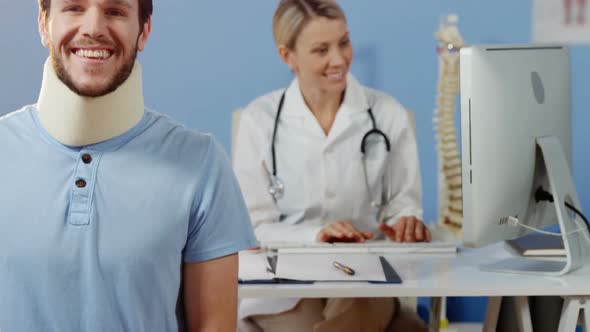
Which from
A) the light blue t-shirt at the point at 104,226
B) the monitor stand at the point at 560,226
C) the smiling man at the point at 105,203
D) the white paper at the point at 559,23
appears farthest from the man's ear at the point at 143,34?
the white paper at the point at 559,23

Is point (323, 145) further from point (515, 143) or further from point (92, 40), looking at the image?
point (92, 40)

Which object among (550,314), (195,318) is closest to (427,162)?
(550,314)

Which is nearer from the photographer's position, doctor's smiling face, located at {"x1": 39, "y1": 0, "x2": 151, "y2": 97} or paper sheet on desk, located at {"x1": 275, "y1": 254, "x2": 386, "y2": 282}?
doctor's smiling face, located at {"x1": 39, "y1": 0, "x2": 151, "y2": 97}

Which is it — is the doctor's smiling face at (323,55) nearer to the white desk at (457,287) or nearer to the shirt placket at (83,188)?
the white desk at (457,287)

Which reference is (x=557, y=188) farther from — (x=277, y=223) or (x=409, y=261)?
(x=277, y=223)

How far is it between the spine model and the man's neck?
204 cm

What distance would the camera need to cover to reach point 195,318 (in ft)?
4.35

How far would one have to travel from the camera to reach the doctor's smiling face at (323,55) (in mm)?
2846

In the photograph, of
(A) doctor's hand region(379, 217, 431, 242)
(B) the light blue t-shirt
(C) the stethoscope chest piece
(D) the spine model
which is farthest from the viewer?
(D) the spine model

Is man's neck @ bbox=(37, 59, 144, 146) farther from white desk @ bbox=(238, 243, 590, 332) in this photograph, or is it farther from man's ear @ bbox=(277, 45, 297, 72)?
man's ear @ bbox=(277, 45, 297, 72)

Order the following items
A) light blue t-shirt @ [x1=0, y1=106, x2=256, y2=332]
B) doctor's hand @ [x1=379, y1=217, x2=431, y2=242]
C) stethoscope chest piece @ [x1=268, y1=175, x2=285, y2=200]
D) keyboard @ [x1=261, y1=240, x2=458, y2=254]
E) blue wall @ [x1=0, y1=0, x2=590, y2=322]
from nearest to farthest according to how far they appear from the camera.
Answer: light blue t-shirt @ [x1=0, y1=106, x2=256, y2=332], keyboard @ [x1=261, y1=240, x2=458, y2=254], doctor's hand @ [x1=379, y1=217, x2=431, y2=242], stethoscope chest piece @ [x1=268, y1=175, x2=285, y2=200], blue wall @ [x1=0, y1=0, x2=590, y2=322]

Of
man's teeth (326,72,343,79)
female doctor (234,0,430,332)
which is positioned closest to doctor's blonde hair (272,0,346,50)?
female doctor (234,0,430,332)

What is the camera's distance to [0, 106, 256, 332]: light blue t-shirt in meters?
1.21

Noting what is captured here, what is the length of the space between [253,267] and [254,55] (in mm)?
1469
